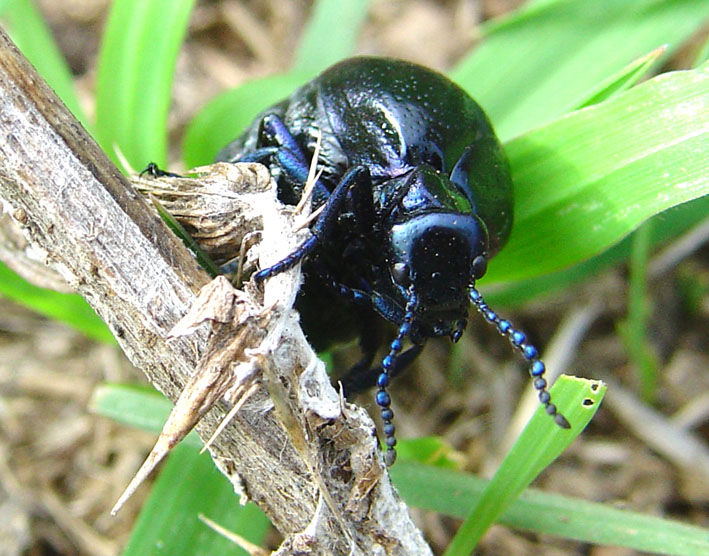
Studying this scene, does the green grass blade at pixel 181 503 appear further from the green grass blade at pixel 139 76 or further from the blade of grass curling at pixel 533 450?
the green grass blade at pixel 139 76

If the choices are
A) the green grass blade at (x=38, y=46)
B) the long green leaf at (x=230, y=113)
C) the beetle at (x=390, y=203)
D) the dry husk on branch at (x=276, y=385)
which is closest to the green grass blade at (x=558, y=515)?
the beetle at (x=390, y=203)

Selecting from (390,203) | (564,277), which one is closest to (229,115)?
(390,203)

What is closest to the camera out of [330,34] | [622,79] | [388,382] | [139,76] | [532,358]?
[532,358]

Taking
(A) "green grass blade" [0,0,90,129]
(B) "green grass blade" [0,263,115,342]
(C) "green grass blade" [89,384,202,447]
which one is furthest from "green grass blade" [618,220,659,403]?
(A) "green grass blade" [0,0,90,129]

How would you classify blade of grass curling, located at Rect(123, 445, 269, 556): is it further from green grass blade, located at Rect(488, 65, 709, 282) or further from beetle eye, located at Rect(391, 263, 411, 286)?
green grass blade, located at Rect(488, 65, 709, 282)

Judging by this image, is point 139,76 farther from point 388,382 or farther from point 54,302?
point 388,382

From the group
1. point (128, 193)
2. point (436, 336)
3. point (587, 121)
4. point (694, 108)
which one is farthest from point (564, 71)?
point (128, 193)
